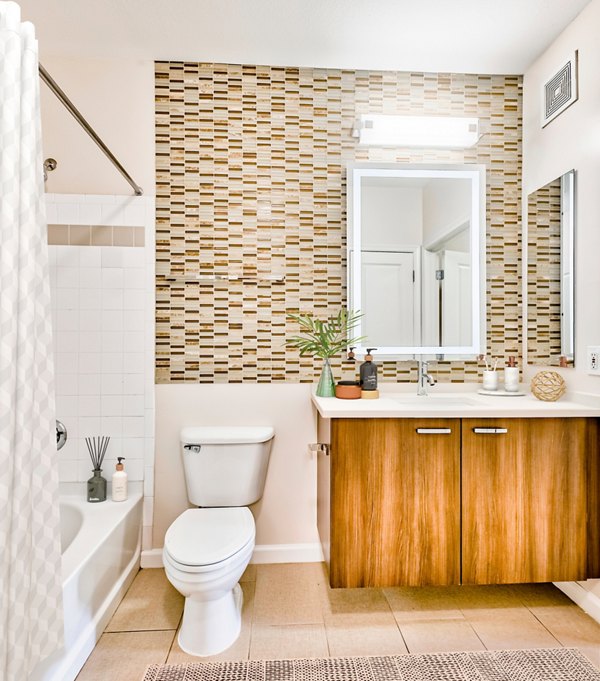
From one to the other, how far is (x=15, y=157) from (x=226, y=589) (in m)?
1.51

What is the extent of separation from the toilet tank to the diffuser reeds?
1.36 ft

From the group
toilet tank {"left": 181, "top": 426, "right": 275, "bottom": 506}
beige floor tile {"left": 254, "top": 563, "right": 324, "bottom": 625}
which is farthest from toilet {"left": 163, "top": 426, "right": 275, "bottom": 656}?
beige floor tile {"left": 254, "top": 563, "right": 324, "bottom": 625}

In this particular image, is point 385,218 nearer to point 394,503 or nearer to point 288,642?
point 394,503

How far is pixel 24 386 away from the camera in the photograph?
117 cm

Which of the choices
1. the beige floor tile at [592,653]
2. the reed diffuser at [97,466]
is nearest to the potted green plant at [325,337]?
the reed diffuser at [97,466]

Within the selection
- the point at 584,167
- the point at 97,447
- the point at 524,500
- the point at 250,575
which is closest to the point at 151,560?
the point at 250,575

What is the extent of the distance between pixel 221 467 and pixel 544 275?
69.3 inches

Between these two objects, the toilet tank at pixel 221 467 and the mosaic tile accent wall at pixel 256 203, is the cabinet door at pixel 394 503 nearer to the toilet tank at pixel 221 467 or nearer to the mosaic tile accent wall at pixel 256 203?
the toilet tank at pixel 221 467

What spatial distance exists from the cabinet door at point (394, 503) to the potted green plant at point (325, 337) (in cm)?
46

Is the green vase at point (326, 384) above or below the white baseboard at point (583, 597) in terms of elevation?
above

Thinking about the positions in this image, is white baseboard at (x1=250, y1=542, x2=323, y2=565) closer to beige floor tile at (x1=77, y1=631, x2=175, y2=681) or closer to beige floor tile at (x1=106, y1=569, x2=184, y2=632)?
beige floor tile at (x1=106, y1=569, x2=184, y2=632)

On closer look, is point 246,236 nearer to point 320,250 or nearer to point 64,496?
point 320,250

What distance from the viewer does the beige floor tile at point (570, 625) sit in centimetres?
182

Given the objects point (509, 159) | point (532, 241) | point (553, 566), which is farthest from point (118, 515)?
point (509, 159)
